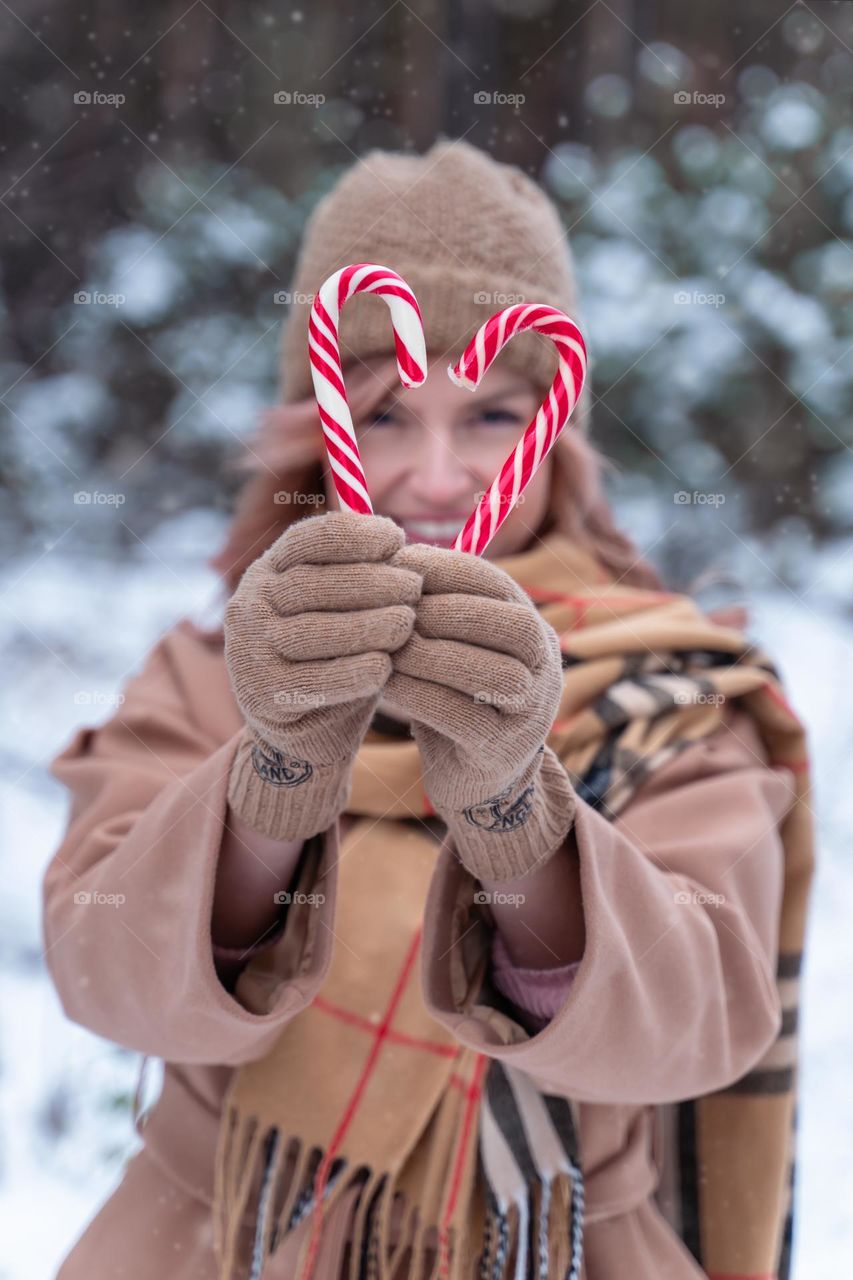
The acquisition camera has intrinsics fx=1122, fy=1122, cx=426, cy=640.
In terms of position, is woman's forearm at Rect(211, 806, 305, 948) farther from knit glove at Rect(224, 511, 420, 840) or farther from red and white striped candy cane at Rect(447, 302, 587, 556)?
red and white striped candy cane at Rect(447, 302, 587, 556)

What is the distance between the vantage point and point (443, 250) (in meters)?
1.18

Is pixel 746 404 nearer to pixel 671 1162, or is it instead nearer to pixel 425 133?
pixel 425 133

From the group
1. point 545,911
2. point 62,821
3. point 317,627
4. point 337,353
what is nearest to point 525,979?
point 545,911

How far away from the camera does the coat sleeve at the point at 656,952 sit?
0.85 meters

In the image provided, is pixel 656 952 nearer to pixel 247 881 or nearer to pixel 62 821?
pixel 247 881

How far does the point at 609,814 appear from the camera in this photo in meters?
1.09

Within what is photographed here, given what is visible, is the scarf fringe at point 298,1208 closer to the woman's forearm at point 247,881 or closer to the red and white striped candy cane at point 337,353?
the woman's forearm at point 247,881

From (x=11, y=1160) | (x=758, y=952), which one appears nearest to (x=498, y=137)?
(x=758, y=952)

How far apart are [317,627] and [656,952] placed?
412 mm

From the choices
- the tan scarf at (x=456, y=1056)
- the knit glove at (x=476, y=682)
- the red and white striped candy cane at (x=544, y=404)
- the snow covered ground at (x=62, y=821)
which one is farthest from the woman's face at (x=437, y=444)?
the snow covered ground at (x=62, y=821)

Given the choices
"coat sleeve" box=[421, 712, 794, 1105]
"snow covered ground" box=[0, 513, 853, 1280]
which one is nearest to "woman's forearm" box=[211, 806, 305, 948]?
"coat sleeve" box=[421, 712, 794, 1105]

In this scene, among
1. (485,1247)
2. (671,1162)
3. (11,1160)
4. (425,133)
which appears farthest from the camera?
(11,1160)

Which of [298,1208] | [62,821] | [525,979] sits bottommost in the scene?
[62,821]

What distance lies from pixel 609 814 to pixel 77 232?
1.33 meters
